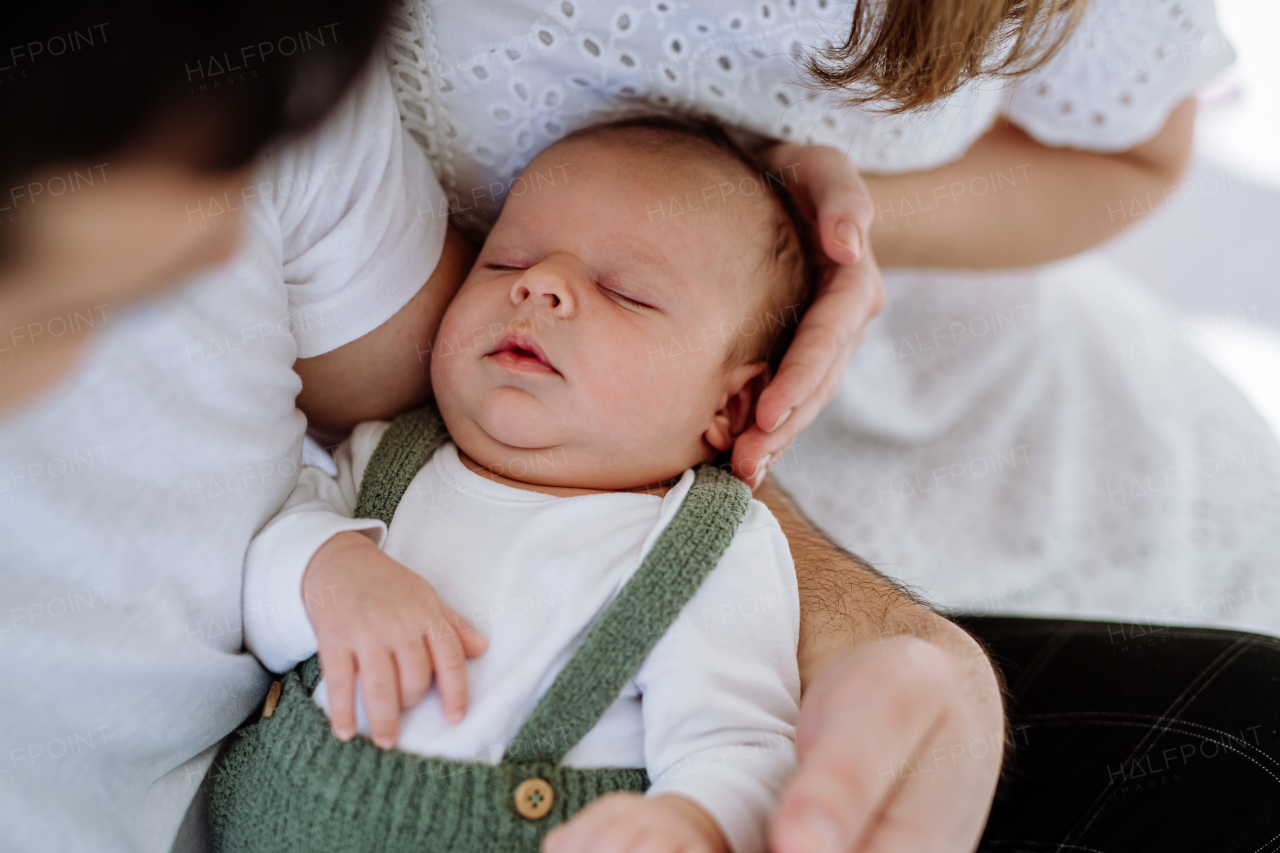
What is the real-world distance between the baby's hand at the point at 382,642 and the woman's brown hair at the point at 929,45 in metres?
0.63

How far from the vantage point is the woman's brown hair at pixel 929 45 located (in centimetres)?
75

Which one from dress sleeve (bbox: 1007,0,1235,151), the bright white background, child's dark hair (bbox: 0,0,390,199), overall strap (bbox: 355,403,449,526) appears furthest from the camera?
the bright white background

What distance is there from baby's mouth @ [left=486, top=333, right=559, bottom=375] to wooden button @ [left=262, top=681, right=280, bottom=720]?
1.20 feet

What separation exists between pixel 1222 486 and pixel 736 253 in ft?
2.78

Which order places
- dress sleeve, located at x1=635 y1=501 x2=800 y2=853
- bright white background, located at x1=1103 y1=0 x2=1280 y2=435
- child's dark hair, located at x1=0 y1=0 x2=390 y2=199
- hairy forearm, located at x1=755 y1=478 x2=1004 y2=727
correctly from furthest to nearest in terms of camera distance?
bright white background, located at x1=1103 y1=0 x2=1280 y2=435, hairy forearm, located at x1=755 y1=478 x2=1004 y2=727, dress sleeve, located at x1=635 y1=501 x2=800 y2=853, child's dark hair, located at x1=0 y1=0 x2=390 y2=199

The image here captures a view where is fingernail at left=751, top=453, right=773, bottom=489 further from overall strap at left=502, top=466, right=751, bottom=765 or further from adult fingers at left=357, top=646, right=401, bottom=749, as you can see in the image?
adult fingers at left=357, top=646, right=401, bottom=749

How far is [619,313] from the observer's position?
87cm

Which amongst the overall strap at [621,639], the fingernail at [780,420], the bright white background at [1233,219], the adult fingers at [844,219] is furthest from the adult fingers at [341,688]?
the bright white background at [1233,219]

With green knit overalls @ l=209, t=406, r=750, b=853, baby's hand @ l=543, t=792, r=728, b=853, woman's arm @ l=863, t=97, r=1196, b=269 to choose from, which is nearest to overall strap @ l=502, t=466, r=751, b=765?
green knit overalls @ l=209, t=406, r=750, b=853

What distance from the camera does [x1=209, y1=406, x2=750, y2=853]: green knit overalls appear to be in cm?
69

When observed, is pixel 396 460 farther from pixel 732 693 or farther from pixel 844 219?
pixel 844 219

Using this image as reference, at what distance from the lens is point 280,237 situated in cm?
77

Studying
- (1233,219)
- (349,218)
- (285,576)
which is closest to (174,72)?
(349,218)

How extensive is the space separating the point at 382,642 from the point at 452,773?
121 millimetres
